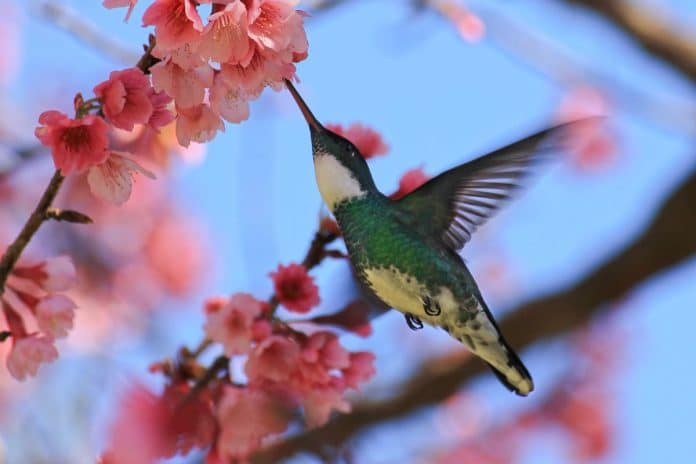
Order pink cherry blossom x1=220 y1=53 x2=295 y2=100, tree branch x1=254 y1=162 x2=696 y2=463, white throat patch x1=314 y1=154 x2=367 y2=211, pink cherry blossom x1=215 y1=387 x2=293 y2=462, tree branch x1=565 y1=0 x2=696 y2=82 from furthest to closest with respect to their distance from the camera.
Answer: tree branch x1=565 y1=0 x2=696 y2=82 → tree branch x1=254 y1=162 x2=696 y2=463 → white throat patch x1=314 y1=154 x2=367 y2=211 → pink cherry blossom x1=215 y1=387 x2=293 y2=462 → pink cherry blossom x1=220 y1=53 x2=295 y2=100

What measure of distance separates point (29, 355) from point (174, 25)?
0.58m

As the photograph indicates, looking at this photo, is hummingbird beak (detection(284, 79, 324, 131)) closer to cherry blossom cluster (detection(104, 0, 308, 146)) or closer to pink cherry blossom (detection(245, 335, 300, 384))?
cherry blossom cluster (detection(104, 0, 308, 146))

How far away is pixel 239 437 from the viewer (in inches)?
72.5

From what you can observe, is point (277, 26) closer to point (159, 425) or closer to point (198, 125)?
point (198, 125)

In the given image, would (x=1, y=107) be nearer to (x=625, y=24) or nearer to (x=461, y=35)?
(x=461, y=35)

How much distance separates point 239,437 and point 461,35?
2337mm

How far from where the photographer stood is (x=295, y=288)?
6.15ft

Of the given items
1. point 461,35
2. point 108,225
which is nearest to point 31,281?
point 461,35

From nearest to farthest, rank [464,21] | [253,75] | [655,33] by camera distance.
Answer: [253,75]
[655,33]
[464,21]

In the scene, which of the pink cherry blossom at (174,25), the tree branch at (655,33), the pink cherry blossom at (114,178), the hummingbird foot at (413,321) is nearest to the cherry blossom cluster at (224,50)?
the pink cherry blossom at (174,25)

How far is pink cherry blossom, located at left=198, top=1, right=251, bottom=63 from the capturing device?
58.5 inches

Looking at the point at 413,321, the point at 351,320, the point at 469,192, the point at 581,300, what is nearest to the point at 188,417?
the point at 351,320

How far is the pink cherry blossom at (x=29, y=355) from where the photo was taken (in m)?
1.68

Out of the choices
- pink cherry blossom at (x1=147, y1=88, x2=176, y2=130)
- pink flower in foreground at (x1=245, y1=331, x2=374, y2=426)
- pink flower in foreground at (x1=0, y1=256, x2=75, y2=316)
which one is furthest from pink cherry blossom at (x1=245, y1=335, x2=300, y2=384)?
pink cherry blossom at (x1=147, y1=88, x2=176, y2=130)
